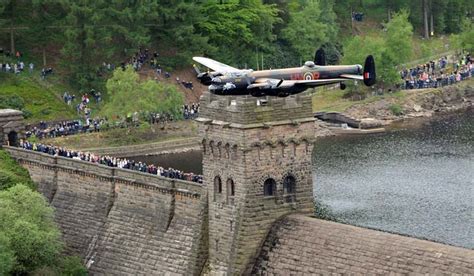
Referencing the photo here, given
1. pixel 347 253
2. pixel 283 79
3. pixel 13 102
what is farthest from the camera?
pixel 13 102

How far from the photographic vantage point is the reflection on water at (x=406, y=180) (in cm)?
10138

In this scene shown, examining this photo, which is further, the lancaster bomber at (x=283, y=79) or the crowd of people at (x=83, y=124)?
the crowd of people at (x=83, y=124)

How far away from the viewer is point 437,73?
6845 inches

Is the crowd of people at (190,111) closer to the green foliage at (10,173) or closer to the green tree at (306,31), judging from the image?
the green tree at (306,31)

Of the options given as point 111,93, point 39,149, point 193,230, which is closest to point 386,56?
point 111,93

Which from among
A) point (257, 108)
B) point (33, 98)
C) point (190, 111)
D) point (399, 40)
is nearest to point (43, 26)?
point (33, 98)

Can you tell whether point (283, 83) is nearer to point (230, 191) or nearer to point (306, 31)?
point (230, 191)

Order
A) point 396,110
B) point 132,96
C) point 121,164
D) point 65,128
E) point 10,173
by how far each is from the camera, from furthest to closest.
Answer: point 396,110 → point 132,96 → point 65,128 → point 10,173 → point 121,164

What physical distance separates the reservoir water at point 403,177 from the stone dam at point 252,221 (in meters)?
21.7

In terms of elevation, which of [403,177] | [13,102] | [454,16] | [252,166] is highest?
[454,16]

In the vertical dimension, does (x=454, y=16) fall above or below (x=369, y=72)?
above

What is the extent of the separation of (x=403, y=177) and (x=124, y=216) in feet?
131

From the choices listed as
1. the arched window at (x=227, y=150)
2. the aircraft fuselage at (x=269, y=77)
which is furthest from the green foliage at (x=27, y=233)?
the aircraft fuselage at (x=269, y=77)

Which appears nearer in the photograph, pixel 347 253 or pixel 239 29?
pixel 347 253
